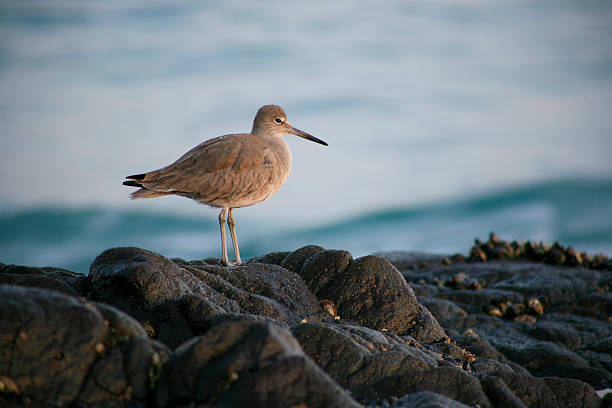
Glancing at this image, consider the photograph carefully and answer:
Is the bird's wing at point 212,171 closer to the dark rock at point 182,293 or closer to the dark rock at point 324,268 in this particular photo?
the dark rock at point 324,268

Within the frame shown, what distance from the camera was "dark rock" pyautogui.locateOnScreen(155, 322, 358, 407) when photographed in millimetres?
3676

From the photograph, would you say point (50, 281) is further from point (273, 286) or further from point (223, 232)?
point (223, 232)

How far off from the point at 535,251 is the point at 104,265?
12388 millimetres

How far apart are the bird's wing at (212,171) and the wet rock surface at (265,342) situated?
4.11ft

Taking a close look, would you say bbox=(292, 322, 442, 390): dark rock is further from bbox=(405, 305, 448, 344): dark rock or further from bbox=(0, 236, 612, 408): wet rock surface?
bbox=(405, 305, 448, 344): dark rock

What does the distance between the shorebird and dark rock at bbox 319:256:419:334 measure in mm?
2115

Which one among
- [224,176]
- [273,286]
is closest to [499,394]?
[273,286]

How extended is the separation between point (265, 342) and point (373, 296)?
3.83 meters

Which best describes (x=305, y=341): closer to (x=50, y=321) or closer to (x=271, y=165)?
(x=50, y=321)

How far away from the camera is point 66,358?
405cm

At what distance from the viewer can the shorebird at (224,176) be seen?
30.5 ft

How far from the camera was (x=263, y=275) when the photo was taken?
745 cm

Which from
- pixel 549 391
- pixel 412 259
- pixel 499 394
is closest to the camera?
pixel 499 394

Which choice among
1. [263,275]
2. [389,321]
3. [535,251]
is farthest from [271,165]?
[535,251]
